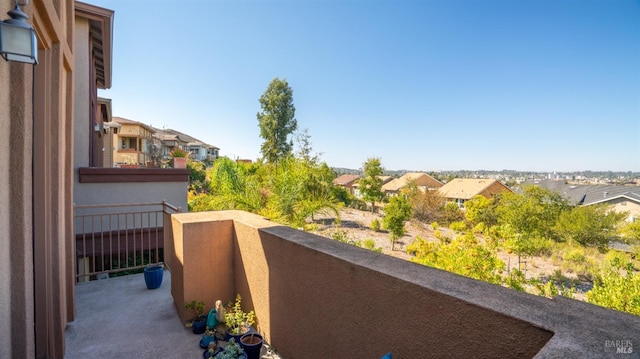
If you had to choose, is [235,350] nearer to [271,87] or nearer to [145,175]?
[145,175]

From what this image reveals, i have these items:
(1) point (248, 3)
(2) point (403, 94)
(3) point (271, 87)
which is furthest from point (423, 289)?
(2) point (403, 94)

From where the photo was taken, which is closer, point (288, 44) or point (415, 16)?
point (415, 16)

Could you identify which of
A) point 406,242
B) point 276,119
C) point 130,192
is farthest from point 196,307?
point 276,119

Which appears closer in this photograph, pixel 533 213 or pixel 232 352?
pixel 232 352

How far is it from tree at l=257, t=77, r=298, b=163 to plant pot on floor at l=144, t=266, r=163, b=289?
2226 cm

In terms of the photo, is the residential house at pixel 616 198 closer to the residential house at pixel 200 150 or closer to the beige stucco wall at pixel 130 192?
the beige stucco wall at pixel 130 192

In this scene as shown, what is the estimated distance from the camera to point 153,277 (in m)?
4.22

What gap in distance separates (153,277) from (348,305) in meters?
3.61

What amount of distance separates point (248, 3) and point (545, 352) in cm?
1044

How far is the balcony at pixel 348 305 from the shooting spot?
105 centimetres

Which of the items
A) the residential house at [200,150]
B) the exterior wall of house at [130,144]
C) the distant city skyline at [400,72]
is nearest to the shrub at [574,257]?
the distant city skyline at [400,72]

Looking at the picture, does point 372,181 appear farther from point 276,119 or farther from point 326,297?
point 326,297

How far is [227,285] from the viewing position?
3377mm

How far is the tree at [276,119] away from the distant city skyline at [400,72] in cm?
81
